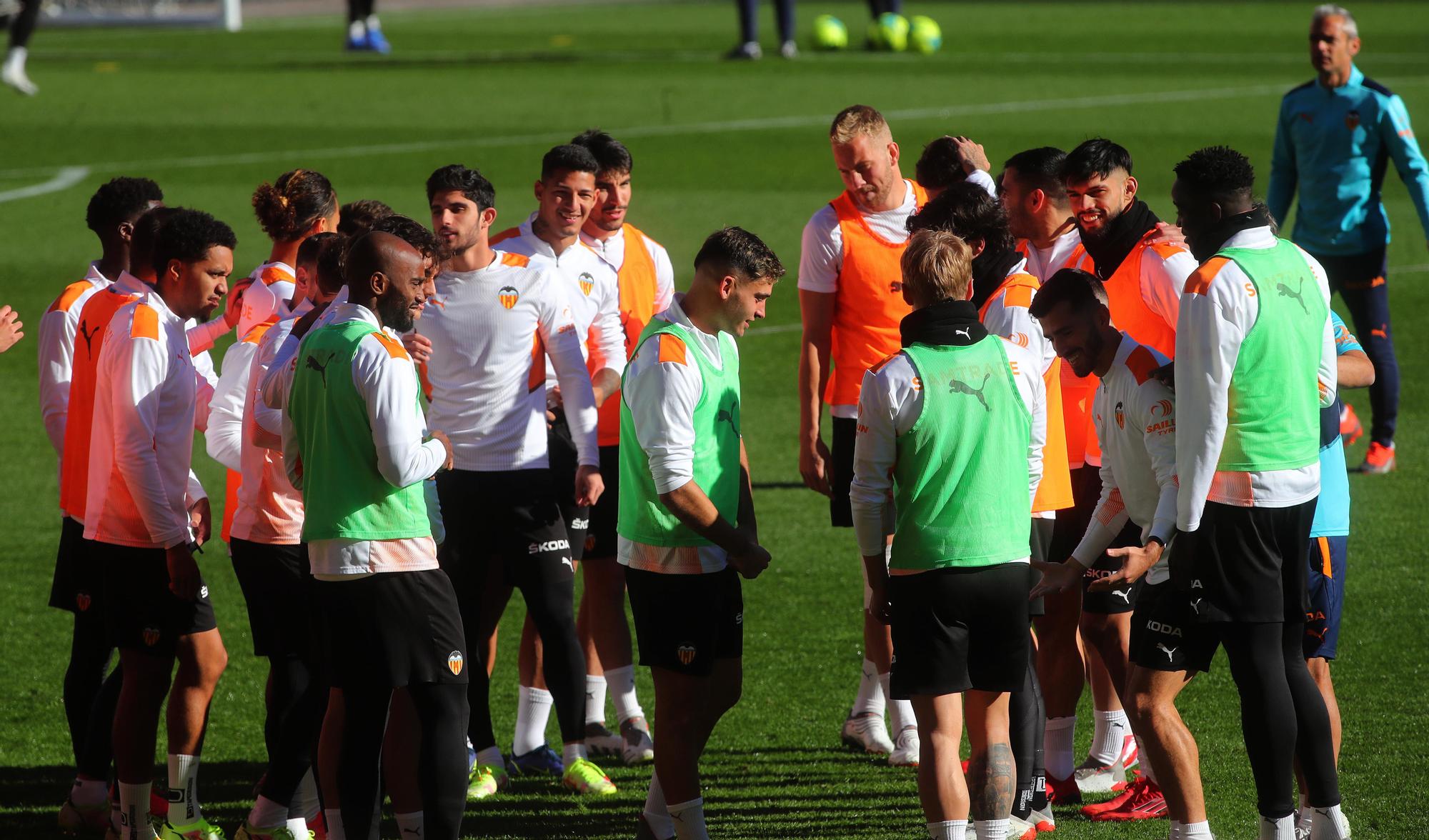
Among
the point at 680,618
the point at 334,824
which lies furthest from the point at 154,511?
the point at 680,618

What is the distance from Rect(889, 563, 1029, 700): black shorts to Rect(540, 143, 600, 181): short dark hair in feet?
7.19

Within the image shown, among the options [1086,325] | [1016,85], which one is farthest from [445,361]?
[1016,85]

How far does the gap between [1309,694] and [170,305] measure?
3349 mm

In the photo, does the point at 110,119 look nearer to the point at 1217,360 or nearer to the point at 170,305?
the point at 170,305

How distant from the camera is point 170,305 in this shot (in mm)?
4930

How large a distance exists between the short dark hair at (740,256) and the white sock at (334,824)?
1.76 meters

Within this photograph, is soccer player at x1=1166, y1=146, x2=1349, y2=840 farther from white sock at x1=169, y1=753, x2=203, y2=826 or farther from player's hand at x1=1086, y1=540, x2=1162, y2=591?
white sock at x1=169, y1=753, x2=203, y2=826

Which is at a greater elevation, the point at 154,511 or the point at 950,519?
the point at 154,511

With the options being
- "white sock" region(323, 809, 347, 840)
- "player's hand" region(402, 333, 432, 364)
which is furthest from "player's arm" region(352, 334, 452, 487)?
"white sock" region(323, 809, 347, 840)

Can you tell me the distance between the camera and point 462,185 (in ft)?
17.9

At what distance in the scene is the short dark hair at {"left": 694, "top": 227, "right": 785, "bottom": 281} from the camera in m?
4.55

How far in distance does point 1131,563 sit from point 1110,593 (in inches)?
39.3

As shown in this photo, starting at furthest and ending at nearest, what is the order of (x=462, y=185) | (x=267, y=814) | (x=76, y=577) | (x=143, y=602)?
(x=462, y=185), (x=76, y=577), (x=267, y=814), (x=143, y=602)

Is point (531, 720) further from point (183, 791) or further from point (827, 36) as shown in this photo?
point (827, 36)
